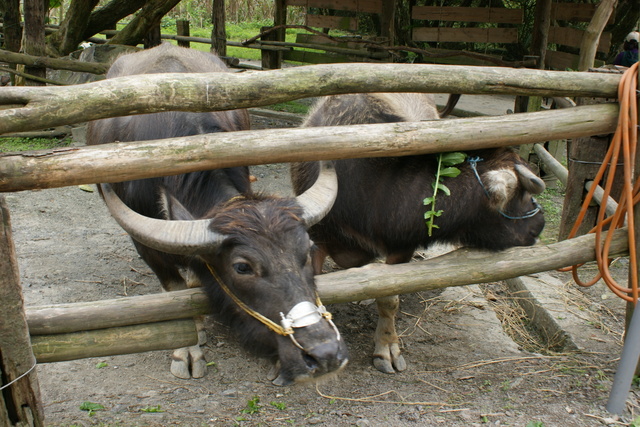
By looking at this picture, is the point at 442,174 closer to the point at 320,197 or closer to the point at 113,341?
the point at 320,197

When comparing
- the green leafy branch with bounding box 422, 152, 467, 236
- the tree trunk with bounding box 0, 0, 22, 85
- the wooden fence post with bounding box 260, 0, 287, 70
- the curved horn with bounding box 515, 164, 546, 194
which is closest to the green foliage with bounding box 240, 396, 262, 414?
the green leafy branch with bounding box 422, 152, 467, 236

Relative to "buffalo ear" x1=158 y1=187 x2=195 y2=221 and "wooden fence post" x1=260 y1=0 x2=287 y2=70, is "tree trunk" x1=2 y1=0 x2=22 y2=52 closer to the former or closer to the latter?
"wooden fence post" x1=260 y1=0 x2=287 y2=70

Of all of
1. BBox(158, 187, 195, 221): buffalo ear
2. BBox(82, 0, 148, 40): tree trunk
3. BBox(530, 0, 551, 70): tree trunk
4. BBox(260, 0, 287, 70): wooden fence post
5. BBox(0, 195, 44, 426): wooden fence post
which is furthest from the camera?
BBox(260, 0, 287, 70): wooden fence post

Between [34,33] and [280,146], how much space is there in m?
7.32

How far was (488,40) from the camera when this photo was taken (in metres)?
10.7

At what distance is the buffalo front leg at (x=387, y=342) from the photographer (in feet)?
12.0

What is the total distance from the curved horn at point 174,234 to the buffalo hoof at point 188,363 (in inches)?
49.8

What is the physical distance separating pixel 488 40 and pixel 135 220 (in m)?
9.74

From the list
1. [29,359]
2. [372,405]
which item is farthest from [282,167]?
[29,359]

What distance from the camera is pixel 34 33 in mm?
8109

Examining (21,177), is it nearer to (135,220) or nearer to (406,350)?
(135,220)

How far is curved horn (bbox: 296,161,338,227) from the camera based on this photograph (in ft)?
9.04

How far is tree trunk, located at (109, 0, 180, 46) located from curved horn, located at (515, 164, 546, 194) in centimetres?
656

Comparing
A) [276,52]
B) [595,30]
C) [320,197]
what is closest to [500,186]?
[320,197]
